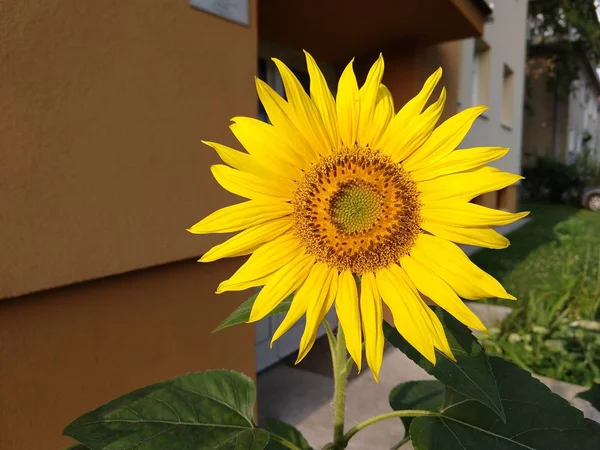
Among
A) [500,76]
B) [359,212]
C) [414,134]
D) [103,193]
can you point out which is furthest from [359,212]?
[500,76]

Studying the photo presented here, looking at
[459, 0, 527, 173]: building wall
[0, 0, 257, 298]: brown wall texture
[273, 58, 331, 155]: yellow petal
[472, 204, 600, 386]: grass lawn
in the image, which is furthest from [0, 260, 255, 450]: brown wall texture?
[459, 0, 527, 173]: building wall

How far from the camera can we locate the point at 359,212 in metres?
0.84

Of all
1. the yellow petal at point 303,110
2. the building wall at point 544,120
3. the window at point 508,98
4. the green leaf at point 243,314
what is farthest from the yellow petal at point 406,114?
the building wall at point 544,120

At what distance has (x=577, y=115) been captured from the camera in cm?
2383

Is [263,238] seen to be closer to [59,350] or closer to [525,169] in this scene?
[59,350]

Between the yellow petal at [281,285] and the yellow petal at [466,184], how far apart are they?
0.22 m

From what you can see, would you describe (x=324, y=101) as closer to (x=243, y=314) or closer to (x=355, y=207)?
(x=355, y=207)

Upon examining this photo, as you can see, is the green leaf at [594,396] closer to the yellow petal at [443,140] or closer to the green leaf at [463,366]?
the green leaf at [463,366]

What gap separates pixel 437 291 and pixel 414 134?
0.83 feet

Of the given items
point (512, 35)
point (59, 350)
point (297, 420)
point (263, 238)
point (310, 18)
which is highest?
point (512, 35)

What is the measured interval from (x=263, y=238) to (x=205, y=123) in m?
1.58

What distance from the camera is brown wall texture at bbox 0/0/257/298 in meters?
1.59

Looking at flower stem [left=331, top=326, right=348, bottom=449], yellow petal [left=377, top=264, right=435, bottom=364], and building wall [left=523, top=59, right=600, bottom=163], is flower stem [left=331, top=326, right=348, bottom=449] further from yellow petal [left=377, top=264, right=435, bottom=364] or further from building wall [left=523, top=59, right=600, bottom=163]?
building wall [left=523, top=59, right=600, bottom=163]

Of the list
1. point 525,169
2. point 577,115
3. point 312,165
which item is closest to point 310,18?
point 312,165
